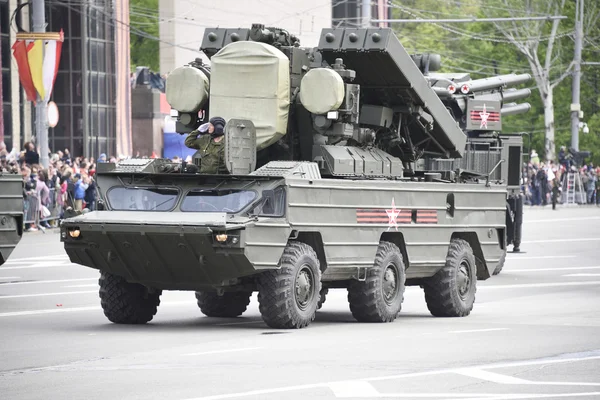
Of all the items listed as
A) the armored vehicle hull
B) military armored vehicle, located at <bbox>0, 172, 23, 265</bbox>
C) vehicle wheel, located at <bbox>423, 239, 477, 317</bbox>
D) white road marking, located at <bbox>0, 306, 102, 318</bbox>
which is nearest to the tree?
vehicle wheel, located at <bbox>423, 239, 477, 317</bbox>

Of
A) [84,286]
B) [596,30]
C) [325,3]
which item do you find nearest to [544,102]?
[596,30]

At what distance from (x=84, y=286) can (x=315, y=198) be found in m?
7.85

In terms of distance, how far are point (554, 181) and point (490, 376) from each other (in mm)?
45980

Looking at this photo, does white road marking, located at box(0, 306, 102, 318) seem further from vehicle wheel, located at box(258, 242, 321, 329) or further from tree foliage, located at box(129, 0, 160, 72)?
tree foliage, located at box(129, 0, 160, 72)

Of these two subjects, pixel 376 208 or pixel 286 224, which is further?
pixel 376 208

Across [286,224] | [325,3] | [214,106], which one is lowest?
[286,224]

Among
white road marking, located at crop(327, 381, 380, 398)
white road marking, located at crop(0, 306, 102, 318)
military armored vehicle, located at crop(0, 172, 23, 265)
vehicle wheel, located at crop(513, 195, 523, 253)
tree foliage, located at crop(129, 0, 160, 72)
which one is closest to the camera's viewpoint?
white road marking, located at crop(327, 381, 380, 398)

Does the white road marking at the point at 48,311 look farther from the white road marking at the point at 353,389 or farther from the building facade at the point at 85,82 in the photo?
the building facade at the point at 85,82

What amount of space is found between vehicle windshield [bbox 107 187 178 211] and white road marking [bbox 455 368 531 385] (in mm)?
5053

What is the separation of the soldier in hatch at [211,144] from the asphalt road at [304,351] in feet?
5.93

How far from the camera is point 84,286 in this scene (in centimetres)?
2438

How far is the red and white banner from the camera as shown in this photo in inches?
1469

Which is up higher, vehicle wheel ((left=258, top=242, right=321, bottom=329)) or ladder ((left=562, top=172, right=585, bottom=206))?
vehicle wheel ((left=258, top=242, right=321, bottom=329))

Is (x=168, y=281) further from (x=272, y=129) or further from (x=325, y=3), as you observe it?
(x=325, y=3)
